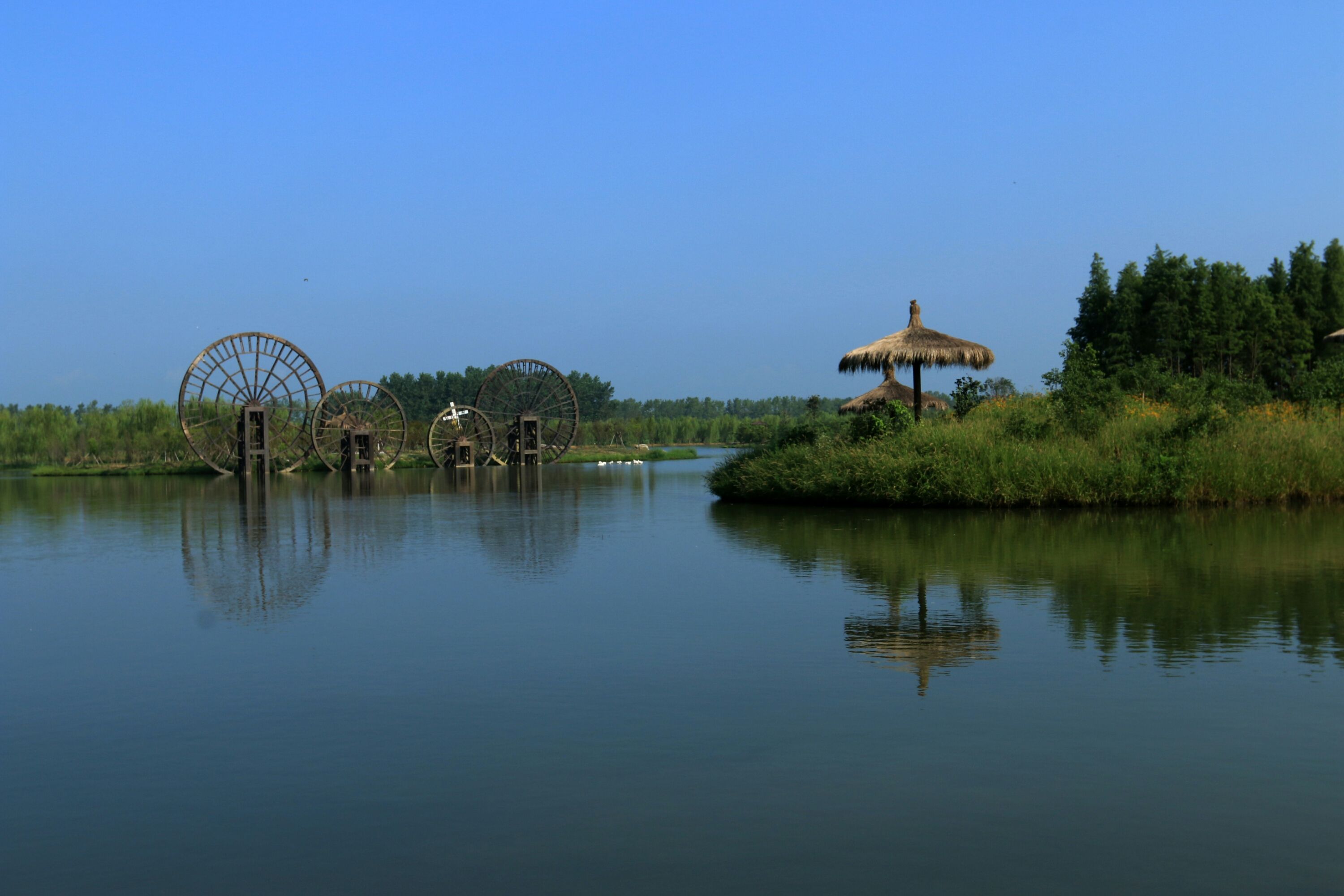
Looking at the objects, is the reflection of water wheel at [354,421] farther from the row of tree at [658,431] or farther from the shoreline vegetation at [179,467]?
the row of tree at [658,431]

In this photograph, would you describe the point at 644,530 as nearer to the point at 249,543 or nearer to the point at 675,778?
the point at 249,543

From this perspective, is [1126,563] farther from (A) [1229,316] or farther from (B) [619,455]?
(B) [619,455]

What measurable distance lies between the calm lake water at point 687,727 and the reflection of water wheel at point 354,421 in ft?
161

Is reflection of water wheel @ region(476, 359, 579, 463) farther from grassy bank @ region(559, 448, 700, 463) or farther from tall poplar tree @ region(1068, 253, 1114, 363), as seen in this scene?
tall poplar tree @ region(1068, 253, 1114, 363)

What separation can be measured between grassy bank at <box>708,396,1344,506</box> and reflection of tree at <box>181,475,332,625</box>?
10.6 m

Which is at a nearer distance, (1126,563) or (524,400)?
(1126,563)

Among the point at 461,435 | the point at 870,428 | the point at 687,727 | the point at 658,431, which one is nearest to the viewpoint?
the point at 687,727

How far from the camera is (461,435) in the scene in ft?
226

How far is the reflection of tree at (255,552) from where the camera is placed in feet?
39.1

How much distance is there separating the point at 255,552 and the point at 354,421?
4713 cm

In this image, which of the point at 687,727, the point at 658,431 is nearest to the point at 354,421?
the point at 687,727

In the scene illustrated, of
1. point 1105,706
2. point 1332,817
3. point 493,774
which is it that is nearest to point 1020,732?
point 1105,706

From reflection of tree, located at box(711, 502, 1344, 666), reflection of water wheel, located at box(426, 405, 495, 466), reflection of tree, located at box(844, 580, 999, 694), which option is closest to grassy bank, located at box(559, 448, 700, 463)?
reflection of water wheel, located at box(426, 405, 495, 466)

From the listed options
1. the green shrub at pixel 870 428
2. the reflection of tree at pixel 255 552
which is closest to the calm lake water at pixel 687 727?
the reflection of tree at pixel 255 552
